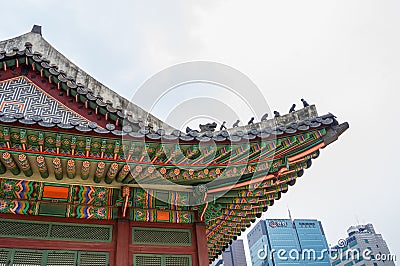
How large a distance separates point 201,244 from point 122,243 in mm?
1393

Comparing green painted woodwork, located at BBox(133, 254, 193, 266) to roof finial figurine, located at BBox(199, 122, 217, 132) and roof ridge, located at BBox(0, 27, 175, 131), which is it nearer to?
roof finial figurine, located at BBox(199, 122, 217, 132)

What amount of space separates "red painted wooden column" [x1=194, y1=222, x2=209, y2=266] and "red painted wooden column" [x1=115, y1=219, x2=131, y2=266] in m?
1.23

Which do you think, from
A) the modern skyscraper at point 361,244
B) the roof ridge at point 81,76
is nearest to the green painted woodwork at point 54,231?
the roof ridge at point 81,76

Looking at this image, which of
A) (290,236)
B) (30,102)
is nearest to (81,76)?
(30,102)

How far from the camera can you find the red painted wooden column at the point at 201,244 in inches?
226

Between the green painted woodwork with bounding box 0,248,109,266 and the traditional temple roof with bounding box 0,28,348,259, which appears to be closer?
the traditional temple roof with bounding box 0,28,348,259

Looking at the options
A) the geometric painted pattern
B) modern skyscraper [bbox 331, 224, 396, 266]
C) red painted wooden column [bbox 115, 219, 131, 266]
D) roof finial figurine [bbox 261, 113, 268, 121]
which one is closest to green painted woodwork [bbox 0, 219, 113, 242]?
red painted wooden column [bbox 115, 219, 131, 266]

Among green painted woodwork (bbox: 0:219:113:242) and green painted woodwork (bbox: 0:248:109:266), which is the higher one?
green painted woodwork (bbox: 0:219:113:242)

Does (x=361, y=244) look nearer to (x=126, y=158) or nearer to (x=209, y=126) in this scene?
(x=209, y=126)

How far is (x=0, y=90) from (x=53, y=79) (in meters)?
1.10

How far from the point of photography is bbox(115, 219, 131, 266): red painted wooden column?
214 inches

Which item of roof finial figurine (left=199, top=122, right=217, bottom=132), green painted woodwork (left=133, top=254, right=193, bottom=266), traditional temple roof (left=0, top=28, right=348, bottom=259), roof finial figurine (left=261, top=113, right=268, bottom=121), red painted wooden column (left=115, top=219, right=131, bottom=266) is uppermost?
roof finial figurine (left=261, top=113, right=268, bottom=121)

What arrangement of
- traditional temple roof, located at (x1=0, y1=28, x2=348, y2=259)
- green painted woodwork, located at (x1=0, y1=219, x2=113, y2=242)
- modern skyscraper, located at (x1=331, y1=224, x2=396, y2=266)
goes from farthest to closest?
modern skyscraper, located at (x1=331, y1=224, x2=396, y2=266)
green painted woodwork, located at (x1=0, y1=219, x2=113, y2=242)
traditional temple roof, located at (x1=0, y1=28, x2=348, y2=259)

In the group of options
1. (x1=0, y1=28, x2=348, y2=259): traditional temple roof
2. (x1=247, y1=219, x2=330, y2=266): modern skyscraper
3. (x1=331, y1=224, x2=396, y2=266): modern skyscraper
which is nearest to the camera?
(x1=0, y1=28, x2=348, y2=259): traditional temple roof
